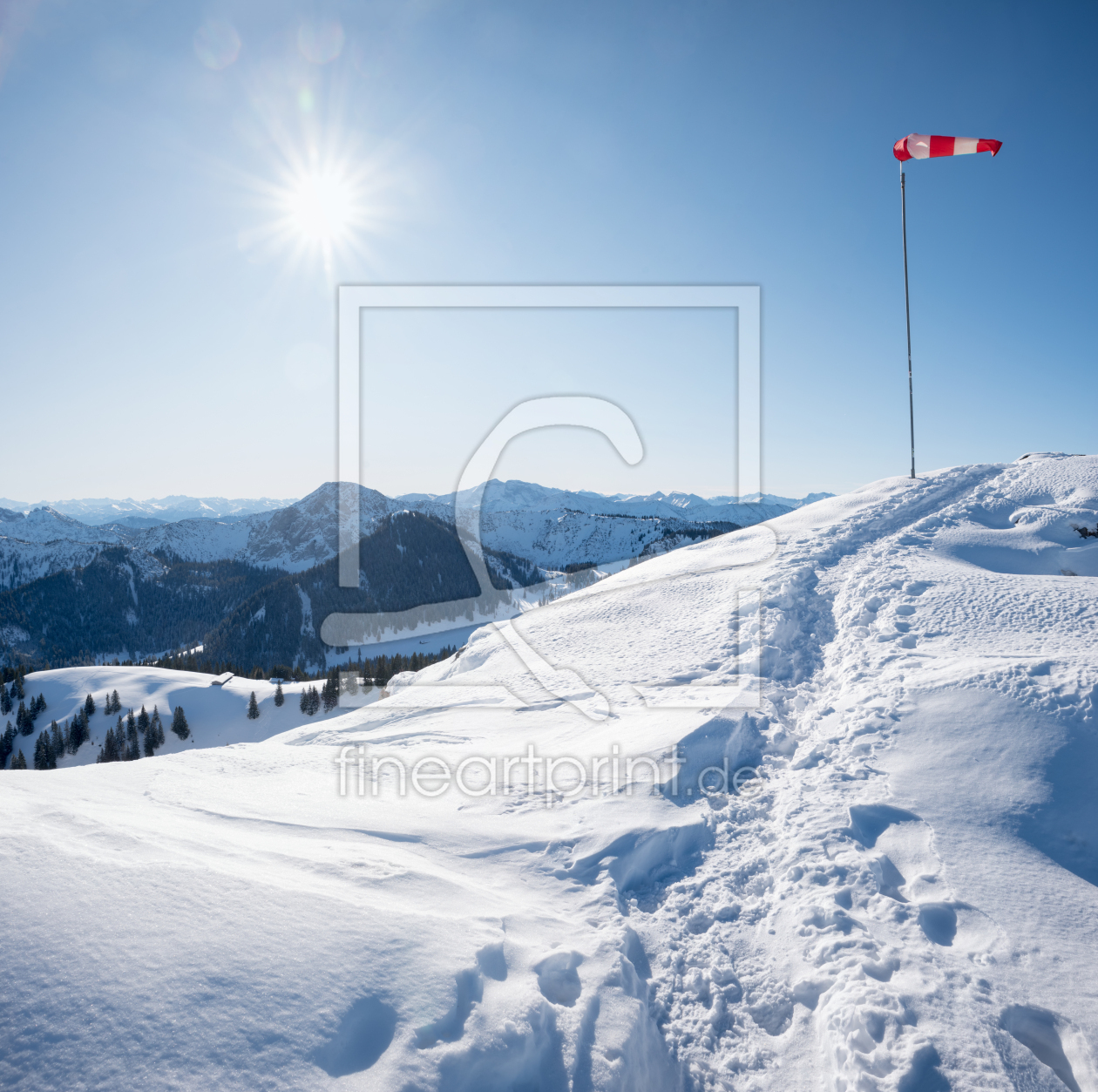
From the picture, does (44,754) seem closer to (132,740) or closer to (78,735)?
(78,735)

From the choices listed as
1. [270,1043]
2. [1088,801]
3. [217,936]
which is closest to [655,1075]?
[270,1043]

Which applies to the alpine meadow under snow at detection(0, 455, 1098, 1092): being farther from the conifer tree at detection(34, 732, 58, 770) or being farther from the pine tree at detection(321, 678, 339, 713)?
the conifer tree at detection(34, 732, 58, 770)

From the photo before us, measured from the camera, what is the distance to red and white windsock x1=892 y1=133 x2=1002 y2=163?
16172mm

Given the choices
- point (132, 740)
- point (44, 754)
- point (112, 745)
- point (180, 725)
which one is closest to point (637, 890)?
point (180, 725)

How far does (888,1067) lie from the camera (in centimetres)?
391

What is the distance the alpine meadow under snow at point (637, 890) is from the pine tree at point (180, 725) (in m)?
70.7

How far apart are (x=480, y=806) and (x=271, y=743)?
9.18m

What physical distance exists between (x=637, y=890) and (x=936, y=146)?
23.3m

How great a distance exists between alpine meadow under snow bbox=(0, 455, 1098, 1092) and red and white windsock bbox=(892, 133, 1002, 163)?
14.1m

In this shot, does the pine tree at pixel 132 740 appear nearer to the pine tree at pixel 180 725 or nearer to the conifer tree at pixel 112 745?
the conifer tree at pixel 112 745

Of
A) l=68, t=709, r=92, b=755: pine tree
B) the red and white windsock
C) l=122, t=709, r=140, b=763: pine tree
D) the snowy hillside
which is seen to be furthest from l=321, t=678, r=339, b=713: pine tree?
the red and white windsock

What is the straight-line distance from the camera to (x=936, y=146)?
17.2 metres

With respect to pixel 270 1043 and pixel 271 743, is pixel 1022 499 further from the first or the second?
pixel 271 743

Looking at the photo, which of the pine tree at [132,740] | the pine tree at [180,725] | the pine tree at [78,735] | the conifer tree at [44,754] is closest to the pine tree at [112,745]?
the pine tree at [132,740]
